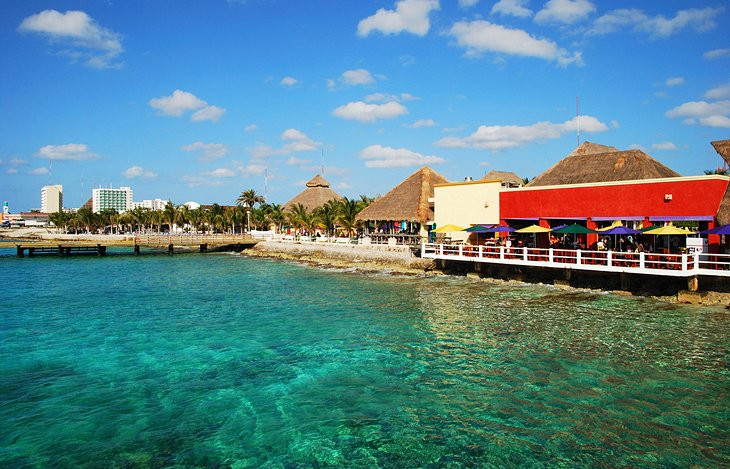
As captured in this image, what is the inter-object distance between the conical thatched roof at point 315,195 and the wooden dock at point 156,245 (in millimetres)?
9164

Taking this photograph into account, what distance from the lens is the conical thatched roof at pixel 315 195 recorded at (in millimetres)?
68812

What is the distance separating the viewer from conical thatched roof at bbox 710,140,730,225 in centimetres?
2306

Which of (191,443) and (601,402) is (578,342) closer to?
(601,402)

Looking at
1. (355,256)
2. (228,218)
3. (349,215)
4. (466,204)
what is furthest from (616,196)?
(228,218)

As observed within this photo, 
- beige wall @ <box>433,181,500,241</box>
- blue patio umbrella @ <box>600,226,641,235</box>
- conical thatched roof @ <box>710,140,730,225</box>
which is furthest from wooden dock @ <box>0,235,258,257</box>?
conical thatched roof @ <box>710,140,730,225</box>

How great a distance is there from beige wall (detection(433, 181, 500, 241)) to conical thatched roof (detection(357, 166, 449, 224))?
4811 mm

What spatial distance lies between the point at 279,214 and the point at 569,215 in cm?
4811

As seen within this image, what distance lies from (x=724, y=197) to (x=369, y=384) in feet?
69.8

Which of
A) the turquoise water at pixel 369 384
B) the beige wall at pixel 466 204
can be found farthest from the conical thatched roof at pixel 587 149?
the turquoise water at pixel 369 384

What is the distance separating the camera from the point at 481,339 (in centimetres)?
1697

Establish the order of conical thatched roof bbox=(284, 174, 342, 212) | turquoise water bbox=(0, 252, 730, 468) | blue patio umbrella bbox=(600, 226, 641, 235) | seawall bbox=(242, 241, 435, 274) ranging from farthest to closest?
conical thatched roof bbox=(284, 174, 342, 212) < seawall bbox=(242, 241, 435, 274) < blue patio umbrella bbox=(600, 226, 641, 235) < turquoise water bbox=(0, 252, 730, 468)

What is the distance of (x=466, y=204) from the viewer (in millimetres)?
35781

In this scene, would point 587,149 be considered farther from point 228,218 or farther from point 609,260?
point 228,218

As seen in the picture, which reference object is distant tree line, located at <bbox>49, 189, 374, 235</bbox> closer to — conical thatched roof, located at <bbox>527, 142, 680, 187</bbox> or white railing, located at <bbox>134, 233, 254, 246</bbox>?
white railing, located at <bbox>134, 233, 254, 246</bbox>
